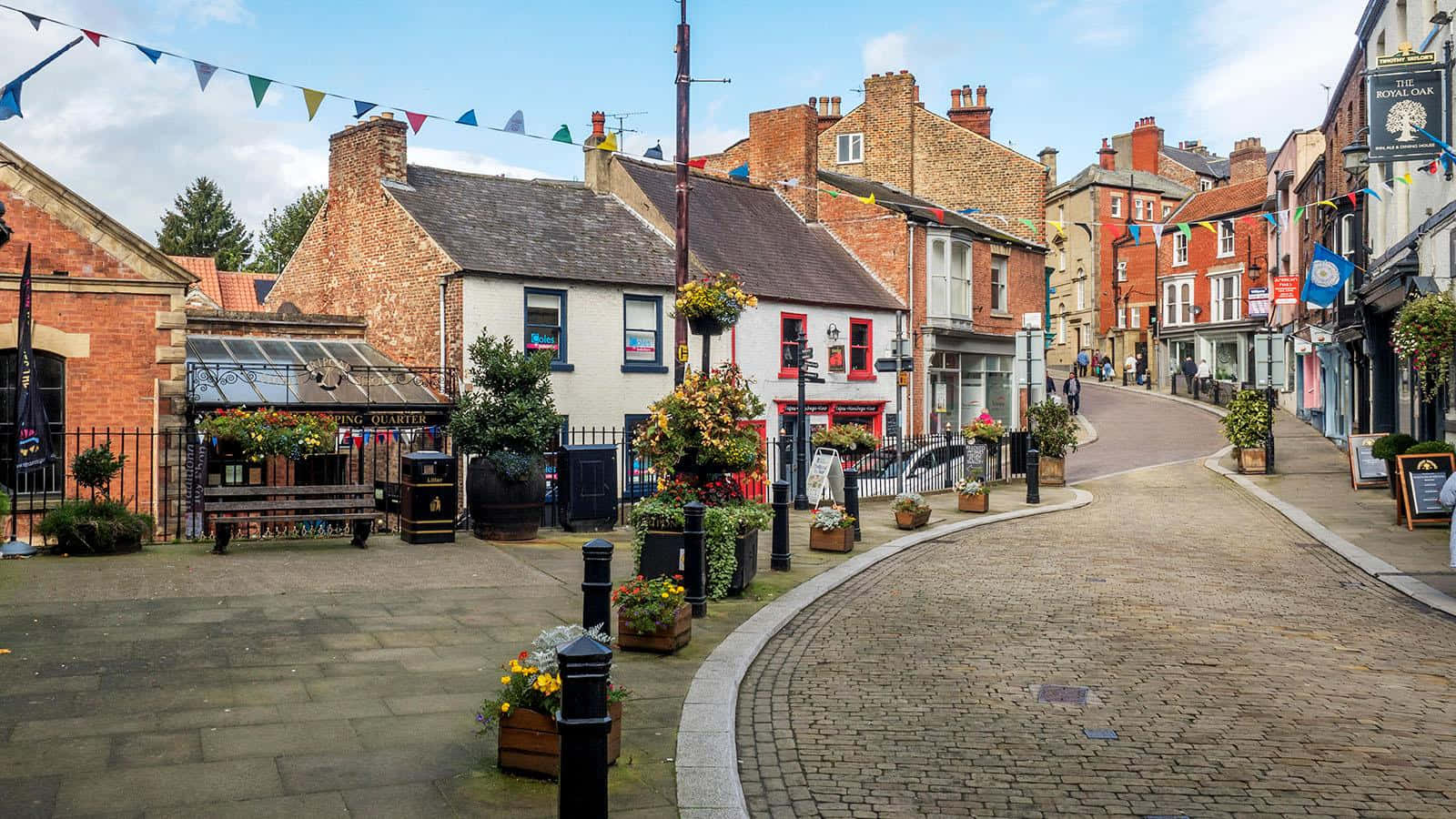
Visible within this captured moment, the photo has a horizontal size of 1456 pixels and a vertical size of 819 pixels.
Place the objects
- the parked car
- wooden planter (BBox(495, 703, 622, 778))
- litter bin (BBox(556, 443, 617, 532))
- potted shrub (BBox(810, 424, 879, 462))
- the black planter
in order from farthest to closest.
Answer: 1. the parked car
2. potted shrub (BBox(810, 424, 879, 462))
3. litter bin (BBox(556, 443, 617, 532))
4. the black planter
5. wooden planter (BBox(495, 703, 622, 778))

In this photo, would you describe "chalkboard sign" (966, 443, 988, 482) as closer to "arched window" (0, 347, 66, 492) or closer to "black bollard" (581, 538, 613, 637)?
"arched window" (0, 347, 66, 492)

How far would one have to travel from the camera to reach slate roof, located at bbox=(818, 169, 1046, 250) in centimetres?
3384

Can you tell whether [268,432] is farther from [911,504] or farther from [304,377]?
[911,504]

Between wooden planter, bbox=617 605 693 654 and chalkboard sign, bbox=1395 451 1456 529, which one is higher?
chalkboard sign, bbox=1395 451 1456 529

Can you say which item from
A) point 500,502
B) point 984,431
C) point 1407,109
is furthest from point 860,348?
point 500,502

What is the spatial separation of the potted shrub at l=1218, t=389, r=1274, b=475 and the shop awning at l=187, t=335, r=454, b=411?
1774cm

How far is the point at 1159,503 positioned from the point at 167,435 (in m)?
17.1

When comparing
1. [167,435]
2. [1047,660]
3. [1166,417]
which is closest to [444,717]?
[1047,660]

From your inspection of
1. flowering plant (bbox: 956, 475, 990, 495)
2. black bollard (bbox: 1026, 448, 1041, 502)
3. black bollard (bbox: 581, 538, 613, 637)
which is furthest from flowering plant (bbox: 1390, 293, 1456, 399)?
black bollard (bbox: 581, 538, 613, 637)

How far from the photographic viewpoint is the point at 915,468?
24516 mm

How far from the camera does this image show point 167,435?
16172 millimetres

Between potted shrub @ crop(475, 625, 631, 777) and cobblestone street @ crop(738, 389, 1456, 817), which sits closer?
potted shrub @ crop(475, 625, 631, 777)

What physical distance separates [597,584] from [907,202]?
100 feet

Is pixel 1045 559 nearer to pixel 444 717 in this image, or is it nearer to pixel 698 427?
pixel 698 427
